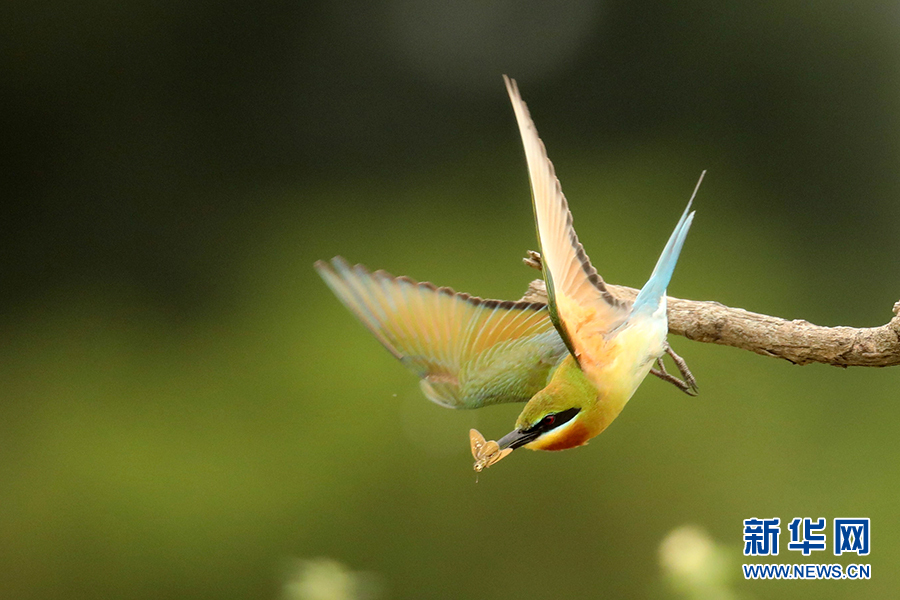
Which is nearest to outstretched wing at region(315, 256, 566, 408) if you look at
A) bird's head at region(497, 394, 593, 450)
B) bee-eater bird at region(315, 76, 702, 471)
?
bee-eater bird at region(315, 76, 702, 471)

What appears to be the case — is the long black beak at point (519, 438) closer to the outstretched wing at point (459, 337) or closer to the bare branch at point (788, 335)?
the outstretched wing at point (459, 337)

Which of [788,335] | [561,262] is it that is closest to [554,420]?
[561,262]

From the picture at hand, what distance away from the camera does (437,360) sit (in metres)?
0.74

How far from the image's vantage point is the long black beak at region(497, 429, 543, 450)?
594 mm

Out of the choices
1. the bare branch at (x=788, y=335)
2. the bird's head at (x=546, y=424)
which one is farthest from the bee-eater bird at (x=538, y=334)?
the bare branch at (x=788, y=335)

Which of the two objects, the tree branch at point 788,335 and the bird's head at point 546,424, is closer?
the bird's head at point 546,424

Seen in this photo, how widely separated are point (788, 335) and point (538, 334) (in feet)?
0.91

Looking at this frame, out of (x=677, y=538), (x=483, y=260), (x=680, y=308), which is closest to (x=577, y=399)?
(x=680, y=308)

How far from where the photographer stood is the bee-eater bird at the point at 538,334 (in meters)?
0.59

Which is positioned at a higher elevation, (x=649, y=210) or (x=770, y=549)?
(x=649, y=210)

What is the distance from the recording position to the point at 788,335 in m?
0.80

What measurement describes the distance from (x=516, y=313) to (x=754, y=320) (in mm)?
277

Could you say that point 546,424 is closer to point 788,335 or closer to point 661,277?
point 661,277

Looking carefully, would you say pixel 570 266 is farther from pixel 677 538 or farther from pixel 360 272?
pixel 677 538
